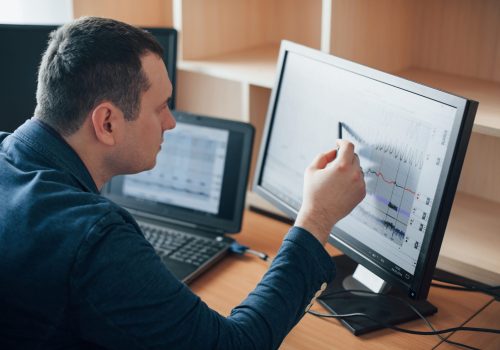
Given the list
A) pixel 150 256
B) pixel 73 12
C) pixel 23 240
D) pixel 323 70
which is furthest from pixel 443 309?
pixel 73 12

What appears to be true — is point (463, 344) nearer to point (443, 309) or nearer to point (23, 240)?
point (443, 309)

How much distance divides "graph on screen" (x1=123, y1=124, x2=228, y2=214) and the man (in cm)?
45

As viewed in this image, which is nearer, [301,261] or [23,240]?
[23,240]

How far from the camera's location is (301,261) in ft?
3.61

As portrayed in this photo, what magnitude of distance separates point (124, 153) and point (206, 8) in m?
0.87

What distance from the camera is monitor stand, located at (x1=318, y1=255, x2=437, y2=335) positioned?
4.24 feet

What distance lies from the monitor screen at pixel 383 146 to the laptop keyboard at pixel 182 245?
7.7 inches

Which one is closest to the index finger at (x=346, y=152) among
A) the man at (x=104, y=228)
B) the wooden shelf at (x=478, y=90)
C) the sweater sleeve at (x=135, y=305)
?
the man at (x=104, y=228)

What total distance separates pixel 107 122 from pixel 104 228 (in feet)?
0.67

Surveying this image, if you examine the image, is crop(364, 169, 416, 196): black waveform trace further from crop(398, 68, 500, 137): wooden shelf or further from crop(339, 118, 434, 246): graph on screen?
crop(398, 68, 500, 137): wooden shelf

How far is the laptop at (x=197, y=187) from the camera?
1.63m

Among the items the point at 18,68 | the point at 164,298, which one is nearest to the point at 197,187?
the point at 18,68

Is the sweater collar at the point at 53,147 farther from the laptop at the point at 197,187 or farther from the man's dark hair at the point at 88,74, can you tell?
the laptop at the point at 197,187

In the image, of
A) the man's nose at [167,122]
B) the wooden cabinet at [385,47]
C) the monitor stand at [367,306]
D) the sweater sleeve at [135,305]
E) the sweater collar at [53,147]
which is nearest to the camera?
the sweater sleeve at [135,305]
